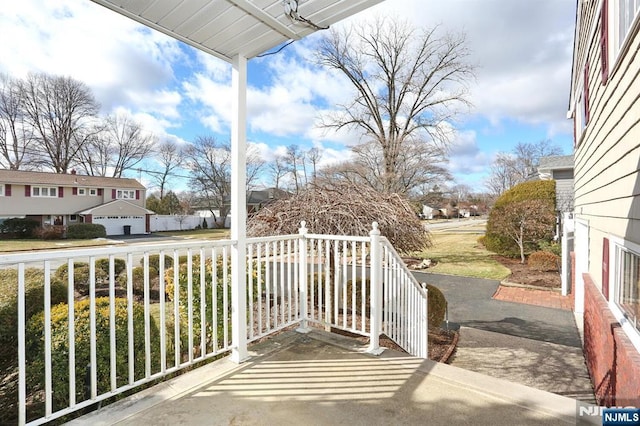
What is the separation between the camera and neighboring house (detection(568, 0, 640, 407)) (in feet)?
7.41

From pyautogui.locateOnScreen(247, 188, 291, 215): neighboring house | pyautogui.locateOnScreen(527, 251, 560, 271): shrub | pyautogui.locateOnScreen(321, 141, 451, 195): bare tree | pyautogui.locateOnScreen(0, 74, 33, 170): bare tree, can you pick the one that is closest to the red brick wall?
pyautogui.locateOnScreen(247, 188, 291, 215): neighboring house

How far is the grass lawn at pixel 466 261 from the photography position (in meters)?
10.3

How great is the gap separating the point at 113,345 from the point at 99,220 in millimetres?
19708

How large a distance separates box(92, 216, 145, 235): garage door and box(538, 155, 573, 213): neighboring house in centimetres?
2240

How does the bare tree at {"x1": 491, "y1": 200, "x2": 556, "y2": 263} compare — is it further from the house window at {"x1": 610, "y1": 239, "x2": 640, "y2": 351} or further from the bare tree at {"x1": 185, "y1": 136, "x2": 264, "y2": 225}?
the bare tree at {"x1": 185, "y1": 136, "x2": 264, "y2": 225}

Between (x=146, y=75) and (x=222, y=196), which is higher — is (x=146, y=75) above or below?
above

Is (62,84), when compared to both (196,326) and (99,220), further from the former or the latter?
(196,326)

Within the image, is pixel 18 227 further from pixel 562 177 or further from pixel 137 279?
pixel 562 177

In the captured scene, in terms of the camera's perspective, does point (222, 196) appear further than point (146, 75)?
Yes

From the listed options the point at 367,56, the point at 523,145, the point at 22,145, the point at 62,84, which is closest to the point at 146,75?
the point at 62,84

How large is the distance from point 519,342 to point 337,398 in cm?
460

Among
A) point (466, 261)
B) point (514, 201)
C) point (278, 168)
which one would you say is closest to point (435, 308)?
point (466, 261)

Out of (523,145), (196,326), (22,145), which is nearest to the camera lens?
(196,326)

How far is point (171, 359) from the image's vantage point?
3.61m
